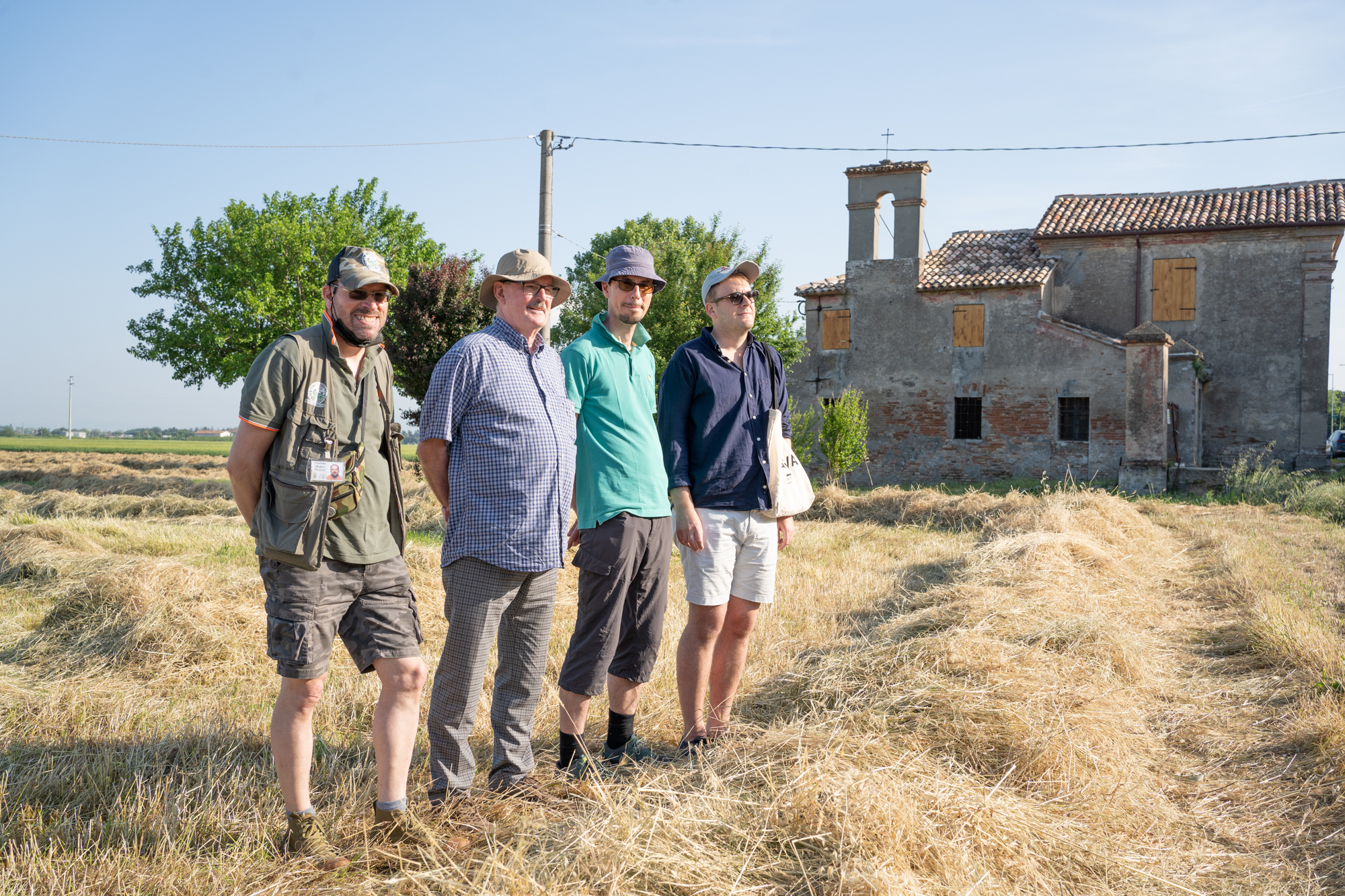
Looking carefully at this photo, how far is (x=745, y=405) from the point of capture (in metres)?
4.09

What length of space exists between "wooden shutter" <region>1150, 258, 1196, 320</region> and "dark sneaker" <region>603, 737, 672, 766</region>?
26649 mm

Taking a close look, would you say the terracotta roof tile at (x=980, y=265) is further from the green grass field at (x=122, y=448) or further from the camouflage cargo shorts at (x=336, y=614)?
the camouflage cargo shorts at (x=336, y=614)

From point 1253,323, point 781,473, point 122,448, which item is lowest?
point 122,448

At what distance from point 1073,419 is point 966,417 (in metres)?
2.80

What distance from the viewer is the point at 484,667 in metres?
3.27

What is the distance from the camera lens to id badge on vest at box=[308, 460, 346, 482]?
2861mm

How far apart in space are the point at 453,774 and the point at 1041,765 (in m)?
2.29

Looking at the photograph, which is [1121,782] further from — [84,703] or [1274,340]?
[1274,340]

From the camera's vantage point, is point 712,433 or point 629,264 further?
point 712,433

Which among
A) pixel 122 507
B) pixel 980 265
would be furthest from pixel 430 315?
pixel 980 265

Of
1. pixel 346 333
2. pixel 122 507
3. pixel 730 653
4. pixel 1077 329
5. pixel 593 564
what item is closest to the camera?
pixel 346 333

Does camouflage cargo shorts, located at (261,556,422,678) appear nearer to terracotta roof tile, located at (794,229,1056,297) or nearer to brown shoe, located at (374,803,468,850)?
brown shoe, located at (374,803,468,850)

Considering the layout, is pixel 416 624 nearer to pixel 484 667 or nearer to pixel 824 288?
pixel 484 667

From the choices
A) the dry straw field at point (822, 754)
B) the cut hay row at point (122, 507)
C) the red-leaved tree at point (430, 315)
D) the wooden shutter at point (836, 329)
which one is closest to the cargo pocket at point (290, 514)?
the dry straw field at point (822, 754)
